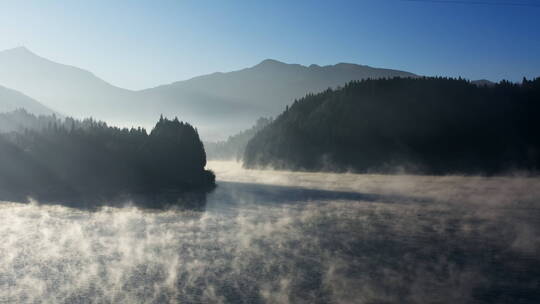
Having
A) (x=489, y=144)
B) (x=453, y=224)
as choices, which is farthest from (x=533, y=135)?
(x=453, y=224)

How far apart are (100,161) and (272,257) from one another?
117 metres

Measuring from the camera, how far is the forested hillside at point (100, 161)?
130625 mm

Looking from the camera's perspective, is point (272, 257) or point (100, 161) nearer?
point (272, 257)

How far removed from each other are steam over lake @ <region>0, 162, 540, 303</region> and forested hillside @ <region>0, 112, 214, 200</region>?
190 ft

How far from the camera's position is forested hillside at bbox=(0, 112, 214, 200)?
429ft

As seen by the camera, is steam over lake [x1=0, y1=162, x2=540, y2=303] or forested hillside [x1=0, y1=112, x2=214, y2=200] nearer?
steam over lake [x1=0, y1=162, x2=540, y2=303]

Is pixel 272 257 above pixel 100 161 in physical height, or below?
below

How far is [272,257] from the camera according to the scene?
1650 inches

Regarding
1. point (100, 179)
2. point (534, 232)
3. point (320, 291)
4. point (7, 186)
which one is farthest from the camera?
point (100, 179)

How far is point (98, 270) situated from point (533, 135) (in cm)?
20607

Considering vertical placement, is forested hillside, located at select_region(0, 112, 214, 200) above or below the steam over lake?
above

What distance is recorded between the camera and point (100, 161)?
145 metres

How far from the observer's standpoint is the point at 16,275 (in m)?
35.4

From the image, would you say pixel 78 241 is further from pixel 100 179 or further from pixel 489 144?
pixel 489 144
